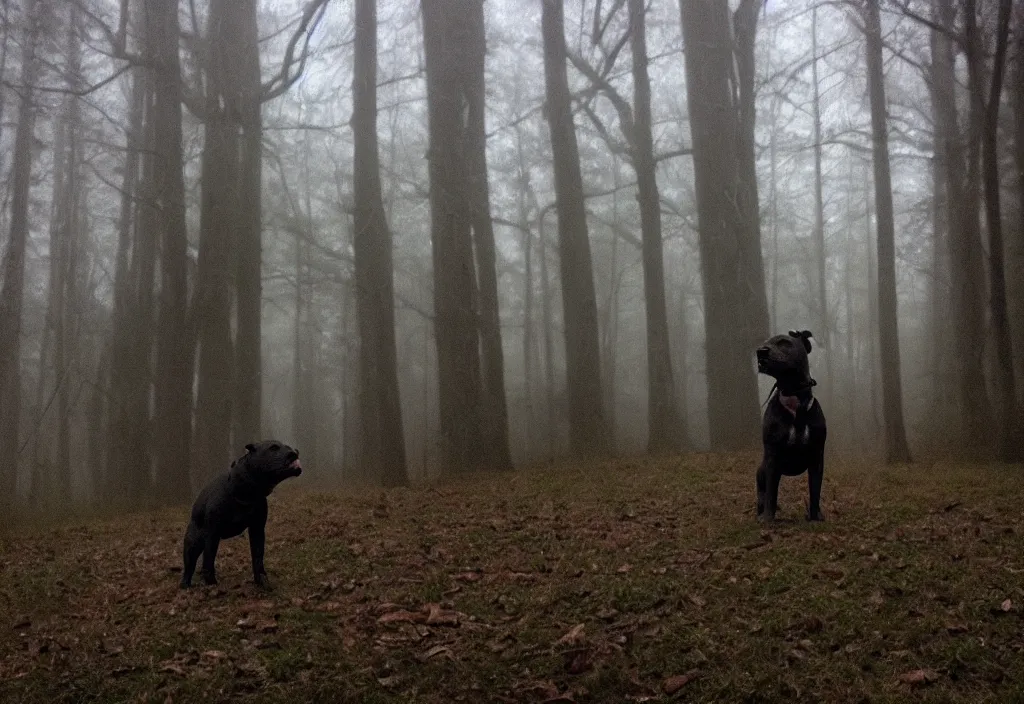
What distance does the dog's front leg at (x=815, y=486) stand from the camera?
7422 mm

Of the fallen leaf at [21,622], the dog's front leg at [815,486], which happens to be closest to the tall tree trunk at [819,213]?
the dog's front leg at [815,486]

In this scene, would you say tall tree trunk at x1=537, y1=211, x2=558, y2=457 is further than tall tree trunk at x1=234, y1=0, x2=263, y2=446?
Yes

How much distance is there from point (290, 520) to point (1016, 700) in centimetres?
792

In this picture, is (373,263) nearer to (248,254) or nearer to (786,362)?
(248,254)

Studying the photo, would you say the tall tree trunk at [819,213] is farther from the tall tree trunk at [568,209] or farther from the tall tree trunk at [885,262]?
Answer: the tall tree trunk at [885,262]

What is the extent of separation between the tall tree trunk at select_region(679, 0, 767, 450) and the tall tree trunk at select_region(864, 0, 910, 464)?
2339 millimetres

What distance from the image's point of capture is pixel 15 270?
1778 cm

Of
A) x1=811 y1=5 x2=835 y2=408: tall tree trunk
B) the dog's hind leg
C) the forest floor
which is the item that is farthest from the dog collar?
x1=811 y1=5 x2=835 y2=408: tall tree trunk

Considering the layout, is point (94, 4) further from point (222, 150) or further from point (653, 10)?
point (653, 10)

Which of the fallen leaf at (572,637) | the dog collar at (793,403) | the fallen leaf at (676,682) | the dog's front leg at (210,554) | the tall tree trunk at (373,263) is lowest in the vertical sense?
the fallen leaf at (676,682)

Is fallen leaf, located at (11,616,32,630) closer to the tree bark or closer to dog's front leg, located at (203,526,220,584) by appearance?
dog's front leg, located at (203,526,220,584)

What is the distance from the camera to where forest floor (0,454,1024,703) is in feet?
16.3

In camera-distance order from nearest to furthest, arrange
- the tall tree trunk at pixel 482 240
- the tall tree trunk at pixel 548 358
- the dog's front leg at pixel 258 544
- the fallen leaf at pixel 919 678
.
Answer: the fallen leaf at pixel 919 678
the dog's front leg at pixel 258 544
the tall tree trunk at pixel 482 240
the tall tree trunk at pixel 548 358

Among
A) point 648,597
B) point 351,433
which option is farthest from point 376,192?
point 351,433
